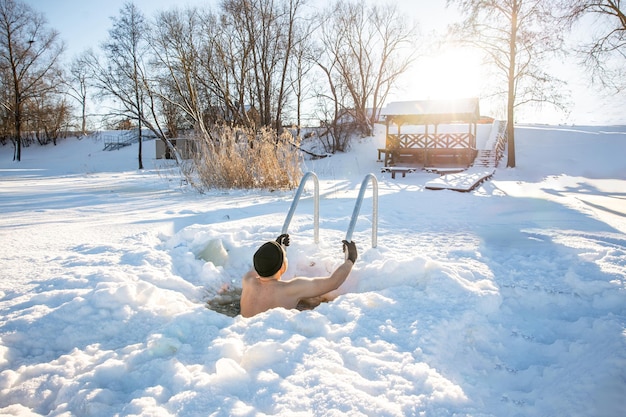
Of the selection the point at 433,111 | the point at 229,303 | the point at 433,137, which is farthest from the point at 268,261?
the point at 433,137

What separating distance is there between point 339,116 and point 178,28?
1373 cm

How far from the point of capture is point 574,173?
59.0 feet

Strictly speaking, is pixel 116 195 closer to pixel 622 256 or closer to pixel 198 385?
pixel 198 385

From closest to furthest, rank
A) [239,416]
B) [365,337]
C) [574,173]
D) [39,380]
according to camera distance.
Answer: [239,416] → [39,380] → [365,337] → [574,173]

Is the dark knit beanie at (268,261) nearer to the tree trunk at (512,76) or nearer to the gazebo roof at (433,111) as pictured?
the tree trunk at (512,76)

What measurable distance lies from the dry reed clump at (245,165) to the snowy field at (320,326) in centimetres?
412

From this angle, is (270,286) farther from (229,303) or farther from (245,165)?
(245,165)

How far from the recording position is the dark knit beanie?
295cm

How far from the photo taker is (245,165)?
966cm

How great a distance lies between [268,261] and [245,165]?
6979 mm

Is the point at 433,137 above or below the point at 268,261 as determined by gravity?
above

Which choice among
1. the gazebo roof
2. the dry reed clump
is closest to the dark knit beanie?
the dry reed clump

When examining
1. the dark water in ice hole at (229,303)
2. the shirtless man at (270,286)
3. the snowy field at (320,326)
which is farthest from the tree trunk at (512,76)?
the shirtless man at (270,286)

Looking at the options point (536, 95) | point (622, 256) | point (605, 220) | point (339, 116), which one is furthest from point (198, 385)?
point (339, 116)
